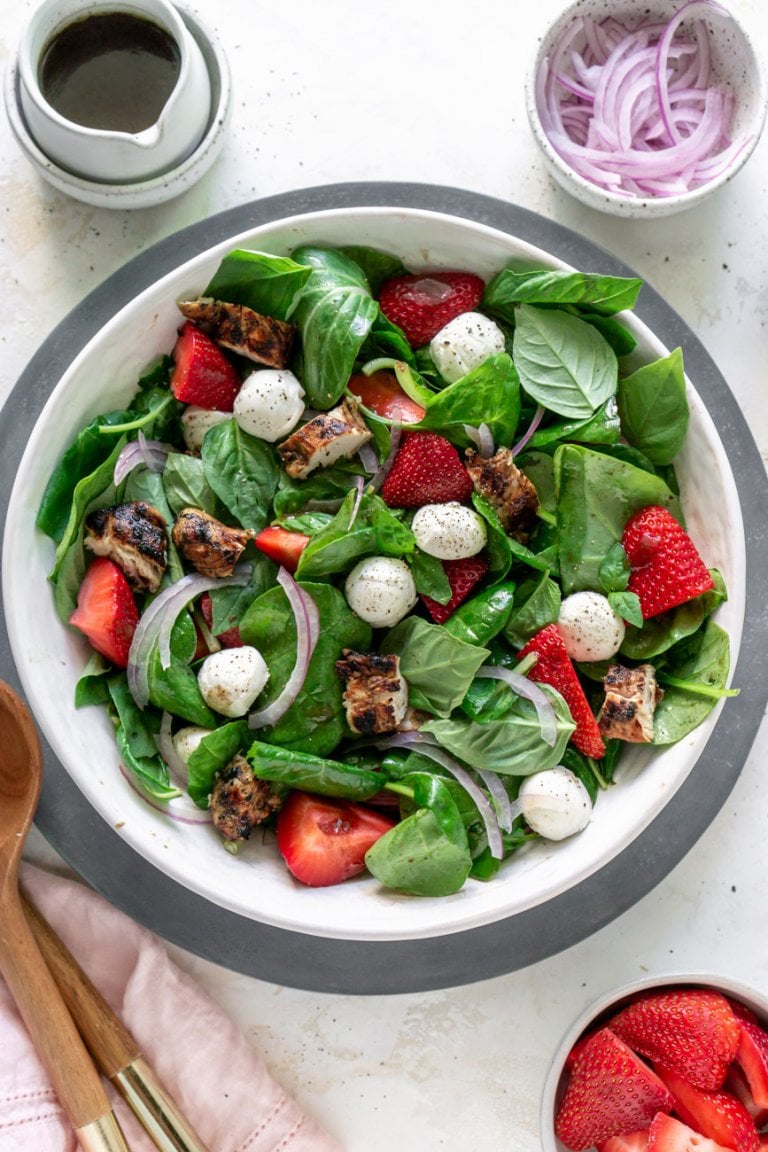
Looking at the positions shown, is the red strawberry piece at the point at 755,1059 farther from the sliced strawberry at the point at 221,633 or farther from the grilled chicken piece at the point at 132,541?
the grilled chicken piece at the point at 132,541

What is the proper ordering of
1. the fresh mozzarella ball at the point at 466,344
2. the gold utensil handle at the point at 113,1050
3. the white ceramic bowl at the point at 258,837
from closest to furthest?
the white ceramic bowl at the point at 258,837 → the fresh mozzarella ball at the point at 466,344 → the gold utensil handle at the point at 113,1050

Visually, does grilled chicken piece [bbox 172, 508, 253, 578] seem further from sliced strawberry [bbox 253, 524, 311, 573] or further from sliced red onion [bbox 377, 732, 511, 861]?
sliced red onion [bbox 377, 732, 511, 861]

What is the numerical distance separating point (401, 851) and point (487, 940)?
0.29 m

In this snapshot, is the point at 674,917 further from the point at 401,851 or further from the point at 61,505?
the point at 61,505

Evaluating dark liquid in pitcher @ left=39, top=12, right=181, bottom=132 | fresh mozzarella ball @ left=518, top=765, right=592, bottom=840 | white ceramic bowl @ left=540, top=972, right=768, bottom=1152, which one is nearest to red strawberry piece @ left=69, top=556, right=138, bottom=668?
fresh mozzarella ball @ left=518, top=765, right=592, bottom=840

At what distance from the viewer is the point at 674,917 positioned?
6.18 feet

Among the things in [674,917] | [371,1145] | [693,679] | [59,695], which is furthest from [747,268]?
[371,1145]

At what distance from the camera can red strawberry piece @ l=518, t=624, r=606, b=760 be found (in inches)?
64.5

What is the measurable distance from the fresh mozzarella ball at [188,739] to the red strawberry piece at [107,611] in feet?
0.43

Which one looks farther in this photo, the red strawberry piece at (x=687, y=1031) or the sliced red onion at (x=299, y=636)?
the red strawberry piece at (x=687, y=1031)

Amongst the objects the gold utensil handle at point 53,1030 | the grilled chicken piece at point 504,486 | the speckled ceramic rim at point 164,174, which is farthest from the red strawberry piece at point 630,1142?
the speckled ceramic rim at point 164,174

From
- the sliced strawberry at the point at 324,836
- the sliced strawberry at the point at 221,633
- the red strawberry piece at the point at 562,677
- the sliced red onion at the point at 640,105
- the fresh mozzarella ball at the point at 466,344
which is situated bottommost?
the sliced strawberry at the point at 324,836

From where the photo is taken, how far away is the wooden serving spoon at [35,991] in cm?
169

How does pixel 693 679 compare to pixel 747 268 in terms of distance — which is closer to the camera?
pixel 693 679
